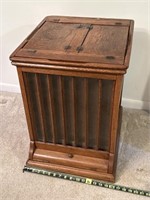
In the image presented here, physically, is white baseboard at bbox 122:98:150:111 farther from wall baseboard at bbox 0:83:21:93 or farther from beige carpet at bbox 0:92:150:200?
wall baseboard at bbox 0:83:21:93

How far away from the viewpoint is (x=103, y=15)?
5.04ft

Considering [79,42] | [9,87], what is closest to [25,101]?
[79,42]

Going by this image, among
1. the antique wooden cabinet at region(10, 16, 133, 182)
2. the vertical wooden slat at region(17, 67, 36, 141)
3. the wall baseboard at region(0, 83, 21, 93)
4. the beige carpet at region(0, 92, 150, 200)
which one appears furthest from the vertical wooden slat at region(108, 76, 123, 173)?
the wall baseboard at region(0, 83, 21, 93)

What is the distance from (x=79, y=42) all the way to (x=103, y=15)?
1.62 ft

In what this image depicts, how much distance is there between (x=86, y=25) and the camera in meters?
1.32

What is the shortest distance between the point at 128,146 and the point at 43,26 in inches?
35.9

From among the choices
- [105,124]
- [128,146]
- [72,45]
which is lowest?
[128,146]

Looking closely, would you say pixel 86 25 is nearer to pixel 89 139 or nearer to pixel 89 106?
pixel 89 106

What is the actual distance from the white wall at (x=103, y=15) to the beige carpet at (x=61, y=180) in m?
0.19

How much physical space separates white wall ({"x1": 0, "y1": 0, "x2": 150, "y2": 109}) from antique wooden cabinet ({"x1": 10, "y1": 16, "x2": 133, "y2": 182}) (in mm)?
193

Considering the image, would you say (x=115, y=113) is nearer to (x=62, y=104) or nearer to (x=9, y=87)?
(x=62, y=104)

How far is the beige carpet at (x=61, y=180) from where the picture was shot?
4.13 feet

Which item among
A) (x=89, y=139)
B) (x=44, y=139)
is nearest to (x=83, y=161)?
(x=89, y=139)

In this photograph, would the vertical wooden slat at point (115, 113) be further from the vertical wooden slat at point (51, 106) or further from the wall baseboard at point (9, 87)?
the wall baseboard at point (9, 87)
